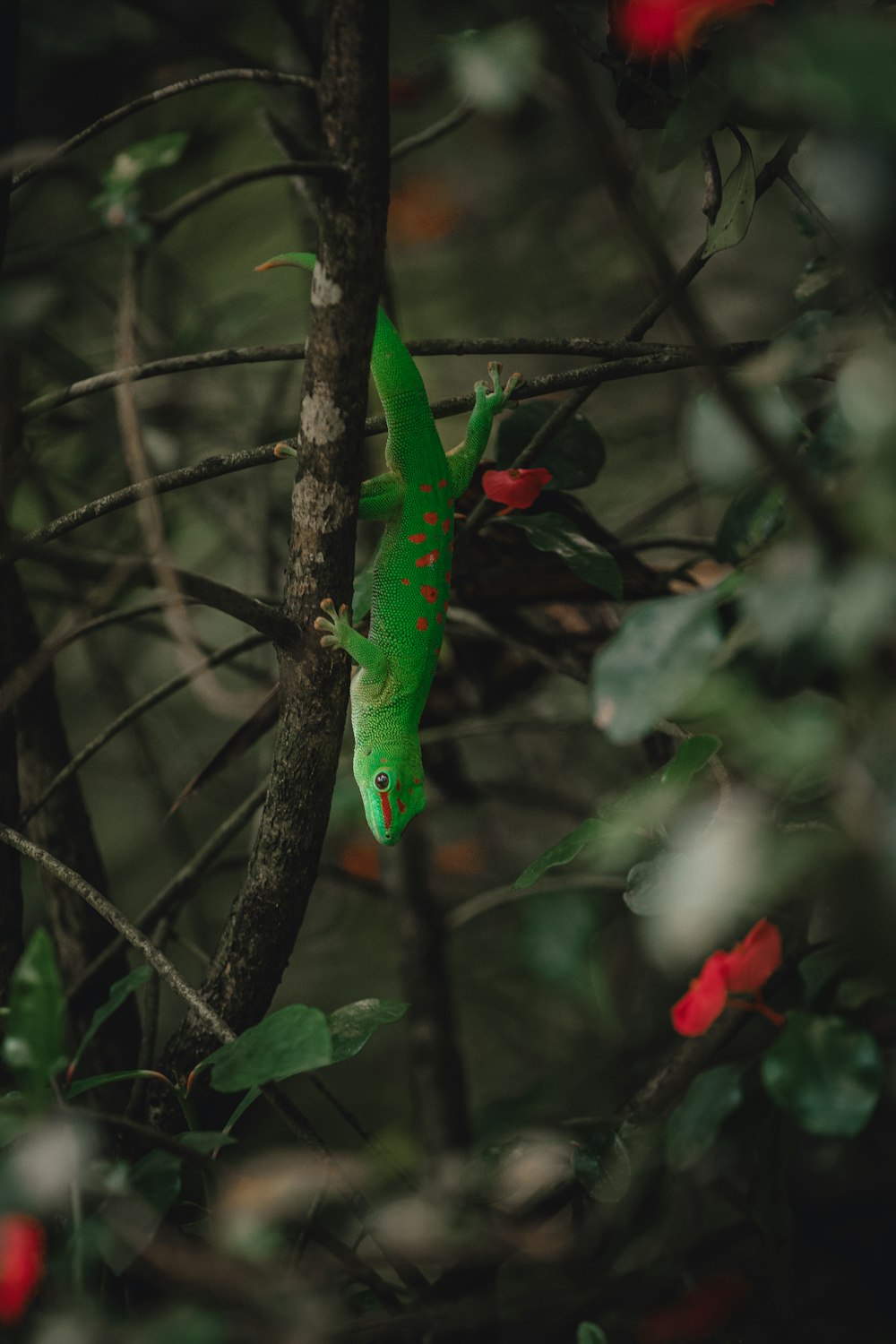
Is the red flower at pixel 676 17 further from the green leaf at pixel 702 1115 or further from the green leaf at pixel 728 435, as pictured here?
the green leaf at pixel 702 1115

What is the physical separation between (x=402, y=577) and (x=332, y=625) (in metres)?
0.61

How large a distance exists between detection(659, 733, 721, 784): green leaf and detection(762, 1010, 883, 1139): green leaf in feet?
0.81

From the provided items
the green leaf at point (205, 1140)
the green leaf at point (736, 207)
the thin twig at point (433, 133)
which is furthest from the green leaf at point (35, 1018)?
the thin twig at point (433, 133)

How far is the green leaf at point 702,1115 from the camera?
3.40 feet

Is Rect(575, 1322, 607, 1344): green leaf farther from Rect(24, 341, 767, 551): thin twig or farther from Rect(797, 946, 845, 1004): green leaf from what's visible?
Rect(24, 341, 767, 551): thin twig

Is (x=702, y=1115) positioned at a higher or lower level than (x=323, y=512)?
lower

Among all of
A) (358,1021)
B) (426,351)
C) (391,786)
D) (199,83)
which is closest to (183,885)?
(391,786)

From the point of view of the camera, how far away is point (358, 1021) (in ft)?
3.97

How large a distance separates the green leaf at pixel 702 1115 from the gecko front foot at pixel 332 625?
62cm

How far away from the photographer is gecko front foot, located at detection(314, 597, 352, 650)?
121 cm

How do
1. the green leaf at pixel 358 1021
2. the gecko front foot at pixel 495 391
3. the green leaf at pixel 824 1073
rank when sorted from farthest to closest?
the gecko front foot at pixel 495 391, the green leaf at pixel 358 1021, the green leaf at pixel 824 1073

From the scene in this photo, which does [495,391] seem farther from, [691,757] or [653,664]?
[653,664]

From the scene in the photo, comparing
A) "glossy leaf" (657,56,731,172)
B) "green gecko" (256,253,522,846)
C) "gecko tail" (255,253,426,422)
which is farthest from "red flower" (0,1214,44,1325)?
"gecko tail" (255,253,426,422)

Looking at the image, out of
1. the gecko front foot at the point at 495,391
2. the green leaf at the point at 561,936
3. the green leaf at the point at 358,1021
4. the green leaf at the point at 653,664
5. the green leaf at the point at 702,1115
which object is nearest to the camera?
the green leaf at the point at 653,664
